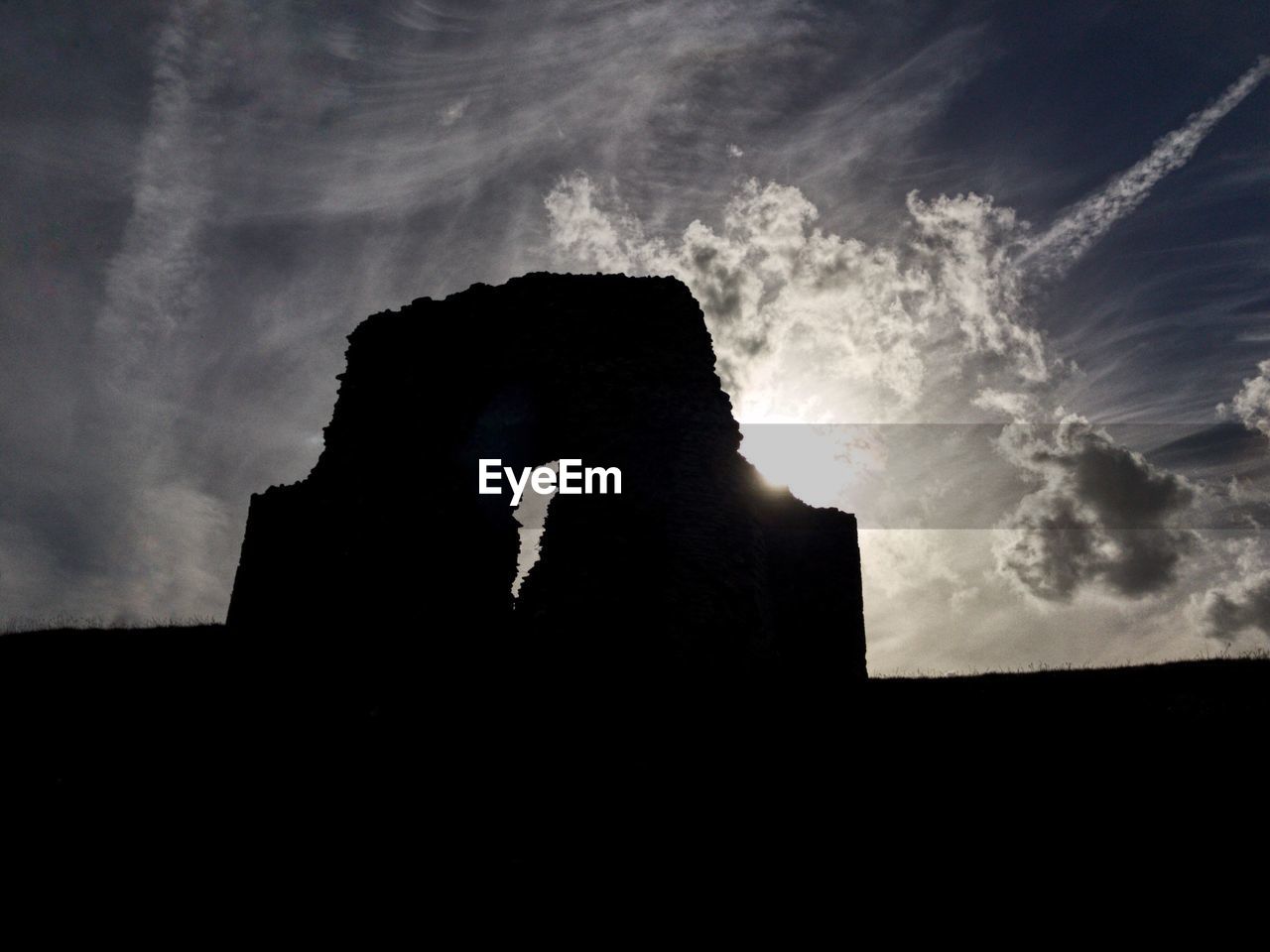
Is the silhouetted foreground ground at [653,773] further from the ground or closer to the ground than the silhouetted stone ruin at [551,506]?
closer to the ground

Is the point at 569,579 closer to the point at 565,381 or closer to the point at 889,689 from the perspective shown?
the point at 565,381

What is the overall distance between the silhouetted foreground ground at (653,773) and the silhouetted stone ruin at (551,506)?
2.42 feet

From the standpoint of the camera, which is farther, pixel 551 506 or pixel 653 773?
pixel 551 506

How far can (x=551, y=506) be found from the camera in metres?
12.4

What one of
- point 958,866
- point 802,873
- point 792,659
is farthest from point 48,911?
point 792,659

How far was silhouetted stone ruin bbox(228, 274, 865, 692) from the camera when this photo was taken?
38.3ft

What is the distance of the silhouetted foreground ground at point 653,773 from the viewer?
283 inches

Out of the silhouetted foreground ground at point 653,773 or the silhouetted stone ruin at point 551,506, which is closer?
the silhouetted foreground ground at point 653,773

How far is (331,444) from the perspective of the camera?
15.3 metres

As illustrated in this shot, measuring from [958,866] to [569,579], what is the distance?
6403 mm

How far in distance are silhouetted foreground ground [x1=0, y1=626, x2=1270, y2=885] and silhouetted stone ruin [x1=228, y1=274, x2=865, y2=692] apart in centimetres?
74

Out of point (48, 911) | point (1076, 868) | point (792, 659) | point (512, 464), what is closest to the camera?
point (1076, 868)

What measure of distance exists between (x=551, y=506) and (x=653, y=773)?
4.69m

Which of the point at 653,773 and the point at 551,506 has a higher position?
the point at 551,506
